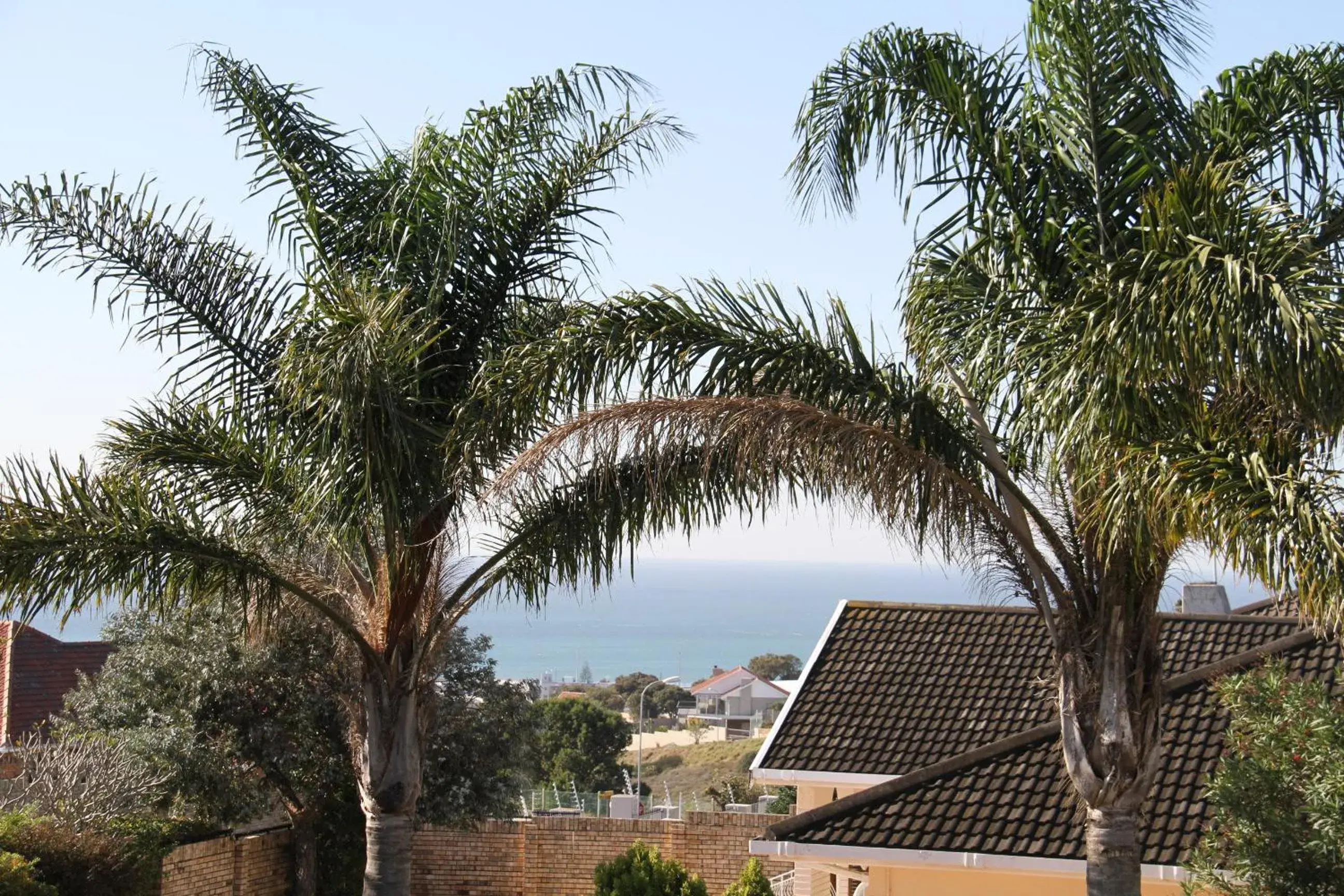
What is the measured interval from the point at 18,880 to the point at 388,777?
16.7ft

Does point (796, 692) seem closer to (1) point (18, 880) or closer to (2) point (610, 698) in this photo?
(1) point (18, 880)

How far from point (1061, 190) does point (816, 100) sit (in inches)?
66.8

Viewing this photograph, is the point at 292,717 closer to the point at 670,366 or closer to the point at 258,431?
the point at 258,431

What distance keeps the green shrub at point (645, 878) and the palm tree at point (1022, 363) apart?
11.3 m

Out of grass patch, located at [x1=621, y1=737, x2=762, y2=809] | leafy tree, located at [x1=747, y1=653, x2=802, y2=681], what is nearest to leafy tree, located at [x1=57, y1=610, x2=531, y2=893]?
grass patch, located at [x1=621, y1=737, x2=762, y2=809]

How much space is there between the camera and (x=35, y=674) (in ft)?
92.8

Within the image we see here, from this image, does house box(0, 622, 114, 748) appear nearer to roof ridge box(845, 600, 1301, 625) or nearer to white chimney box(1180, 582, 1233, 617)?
roof ridge box(845, 600, 1301, 625)

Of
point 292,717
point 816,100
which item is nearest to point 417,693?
point 816,100

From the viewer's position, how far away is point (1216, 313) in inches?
255

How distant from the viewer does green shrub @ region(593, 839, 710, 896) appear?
1911 cm

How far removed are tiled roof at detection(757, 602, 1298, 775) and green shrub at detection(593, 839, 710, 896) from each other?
4589 millimetres

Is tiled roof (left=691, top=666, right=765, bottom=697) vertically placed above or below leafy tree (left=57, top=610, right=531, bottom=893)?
above

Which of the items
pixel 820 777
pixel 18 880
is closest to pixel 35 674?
pixel 18 880

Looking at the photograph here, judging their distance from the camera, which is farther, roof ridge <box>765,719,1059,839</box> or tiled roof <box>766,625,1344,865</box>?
roof ridge <box>765,719,1059,839</box>
